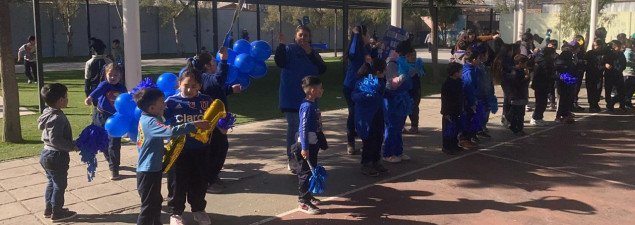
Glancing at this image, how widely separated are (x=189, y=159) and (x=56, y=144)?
1.25 metres

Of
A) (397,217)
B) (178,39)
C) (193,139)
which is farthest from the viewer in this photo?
(178,39)

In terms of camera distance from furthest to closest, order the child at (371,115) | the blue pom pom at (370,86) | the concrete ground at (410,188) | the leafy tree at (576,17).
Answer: the leafy tree at (576,17), the child at (371,115), the blue pom pom at (370,86), the concrete ground at (410,188)

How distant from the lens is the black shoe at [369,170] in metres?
6.38

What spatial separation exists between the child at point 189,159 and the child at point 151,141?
25 centimetres

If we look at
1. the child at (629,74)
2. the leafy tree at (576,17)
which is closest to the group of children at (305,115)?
the child at (629,74)

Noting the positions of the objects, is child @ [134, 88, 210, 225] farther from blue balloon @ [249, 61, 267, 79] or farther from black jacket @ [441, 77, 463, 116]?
black jacket @ [441, 77, 463, 116]

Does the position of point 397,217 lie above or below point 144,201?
below

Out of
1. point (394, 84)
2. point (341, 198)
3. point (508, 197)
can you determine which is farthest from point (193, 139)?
point (508, 197)

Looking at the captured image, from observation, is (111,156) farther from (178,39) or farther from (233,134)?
(178,39)

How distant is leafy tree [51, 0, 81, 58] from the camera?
30.3m

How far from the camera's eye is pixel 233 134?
8844 mm

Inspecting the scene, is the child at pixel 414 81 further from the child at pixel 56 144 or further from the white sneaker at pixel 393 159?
the child at pixel 56 144

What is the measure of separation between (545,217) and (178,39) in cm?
3449

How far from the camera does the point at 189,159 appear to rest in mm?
4652
